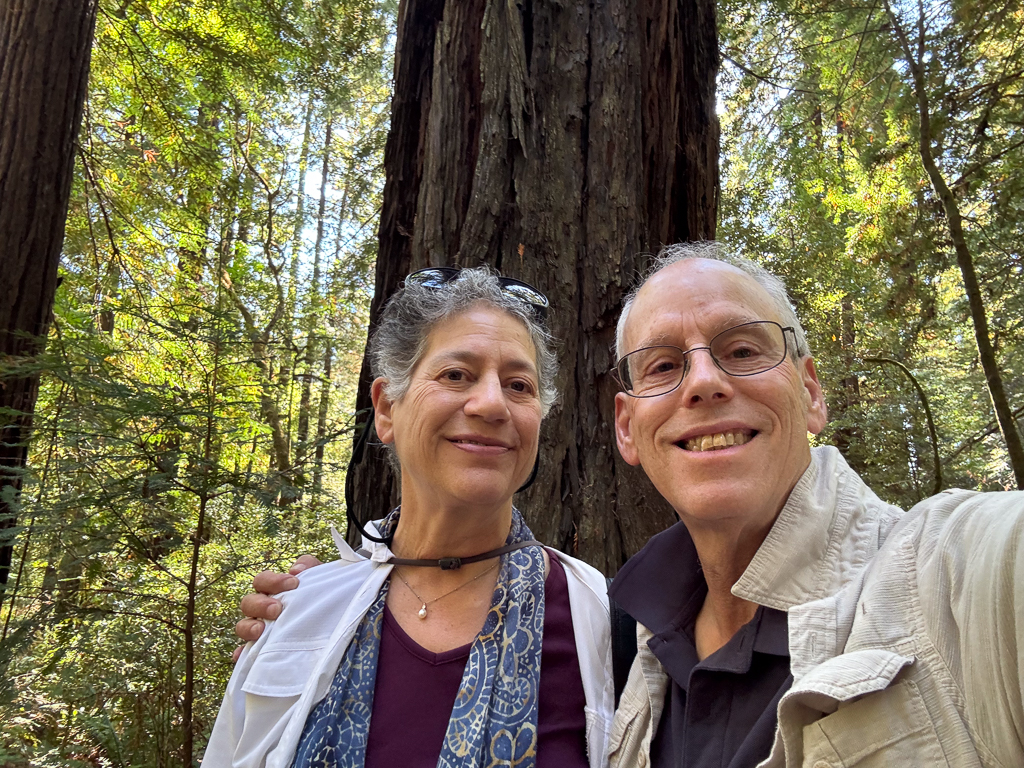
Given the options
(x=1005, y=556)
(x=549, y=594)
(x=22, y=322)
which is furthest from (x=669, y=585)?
(x=22, y=322)

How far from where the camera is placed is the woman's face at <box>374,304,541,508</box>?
62.1 inches

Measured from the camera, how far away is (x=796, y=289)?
559 centimetres

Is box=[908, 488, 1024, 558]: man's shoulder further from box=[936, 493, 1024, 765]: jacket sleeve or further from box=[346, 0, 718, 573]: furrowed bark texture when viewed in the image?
box=[346, 0, 718, 573]: furrowed bark texture

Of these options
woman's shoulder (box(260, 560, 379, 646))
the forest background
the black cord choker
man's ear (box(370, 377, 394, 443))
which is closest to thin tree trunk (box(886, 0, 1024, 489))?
the forest background

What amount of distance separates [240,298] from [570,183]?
78.7 inches

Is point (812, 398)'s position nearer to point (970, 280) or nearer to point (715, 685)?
point (715, 685)

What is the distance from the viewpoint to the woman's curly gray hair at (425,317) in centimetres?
175

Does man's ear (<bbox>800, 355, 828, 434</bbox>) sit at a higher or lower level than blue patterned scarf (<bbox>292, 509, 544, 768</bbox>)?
higher

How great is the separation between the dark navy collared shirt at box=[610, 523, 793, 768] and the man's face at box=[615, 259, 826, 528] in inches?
8.9

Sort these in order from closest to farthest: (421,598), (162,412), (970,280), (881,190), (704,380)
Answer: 1. (704,380)
2. (421,598)
3. (162,412)
4. (970,280)
5. (881,190)

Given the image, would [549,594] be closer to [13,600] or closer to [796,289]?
[13,600]

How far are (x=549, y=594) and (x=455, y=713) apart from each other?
0.40 m

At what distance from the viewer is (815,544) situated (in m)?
1.17

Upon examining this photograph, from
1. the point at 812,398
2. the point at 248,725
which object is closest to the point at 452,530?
the point at 248,725
